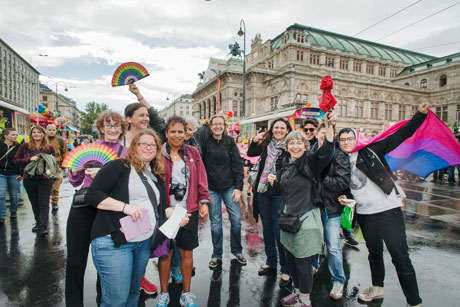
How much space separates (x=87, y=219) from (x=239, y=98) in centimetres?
4564

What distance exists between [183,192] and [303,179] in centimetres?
138

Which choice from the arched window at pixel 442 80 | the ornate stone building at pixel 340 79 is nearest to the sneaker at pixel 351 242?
the ornate stone building at pixel 340 79

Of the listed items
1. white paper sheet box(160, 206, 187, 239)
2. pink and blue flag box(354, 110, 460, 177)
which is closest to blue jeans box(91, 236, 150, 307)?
white paper sheet box(160, 206, 187, 239)

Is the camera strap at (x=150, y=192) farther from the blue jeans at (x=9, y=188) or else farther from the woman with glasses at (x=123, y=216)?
the blue jeans at (x=9, y=188)

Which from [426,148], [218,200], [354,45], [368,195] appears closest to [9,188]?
[218,200]

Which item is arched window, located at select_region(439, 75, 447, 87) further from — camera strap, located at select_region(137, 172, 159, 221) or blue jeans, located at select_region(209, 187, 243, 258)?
camera strap, located at select_region(137, 172, 159, 221)

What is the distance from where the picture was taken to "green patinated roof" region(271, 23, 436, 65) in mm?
49219

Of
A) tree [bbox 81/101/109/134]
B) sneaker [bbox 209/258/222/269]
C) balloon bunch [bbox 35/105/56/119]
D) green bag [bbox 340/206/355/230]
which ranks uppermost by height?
tree [bbox 81/101/109/134]

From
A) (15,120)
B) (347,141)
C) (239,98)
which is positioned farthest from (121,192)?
(239,98)

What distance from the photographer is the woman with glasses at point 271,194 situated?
3428 millimetres

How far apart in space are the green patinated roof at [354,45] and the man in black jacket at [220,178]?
4823cm

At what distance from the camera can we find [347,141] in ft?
9.76

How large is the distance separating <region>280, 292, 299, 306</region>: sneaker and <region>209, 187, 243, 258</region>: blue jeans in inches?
46.5

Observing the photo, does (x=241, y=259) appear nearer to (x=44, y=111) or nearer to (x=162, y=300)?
(x=162, y=300)
